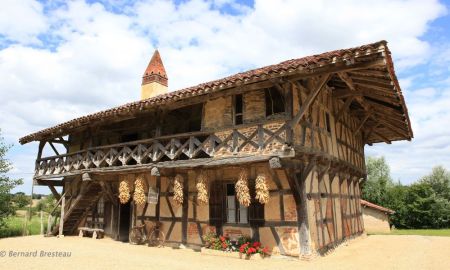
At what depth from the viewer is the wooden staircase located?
1460cm

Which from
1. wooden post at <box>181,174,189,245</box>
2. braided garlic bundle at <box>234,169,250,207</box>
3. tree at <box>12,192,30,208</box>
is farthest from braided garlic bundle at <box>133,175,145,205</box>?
tree at <box>12,192,30,208</box>

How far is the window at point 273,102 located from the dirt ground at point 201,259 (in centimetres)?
414

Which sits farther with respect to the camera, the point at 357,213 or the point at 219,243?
the point at 357,213

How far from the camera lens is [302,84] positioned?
33.1ft

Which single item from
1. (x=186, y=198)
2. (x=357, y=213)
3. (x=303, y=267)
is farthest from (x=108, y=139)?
(x=357, y=213)

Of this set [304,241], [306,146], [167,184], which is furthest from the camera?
[167,184]

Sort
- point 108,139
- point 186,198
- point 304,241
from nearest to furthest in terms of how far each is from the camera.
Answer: point 304,241
point 186,198
point 108,139

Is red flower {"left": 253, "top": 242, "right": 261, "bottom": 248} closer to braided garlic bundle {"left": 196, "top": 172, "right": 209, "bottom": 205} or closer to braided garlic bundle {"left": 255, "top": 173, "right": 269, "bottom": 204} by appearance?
braided garlic bundle {"left": 255, "top": 173, "right": 269, "bottom": 204}

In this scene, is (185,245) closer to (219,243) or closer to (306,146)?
(219,243)

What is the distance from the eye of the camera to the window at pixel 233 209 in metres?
10.2

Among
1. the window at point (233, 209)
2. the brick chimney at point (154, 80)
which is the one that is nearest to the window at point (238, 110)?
the window at point (233, 209)

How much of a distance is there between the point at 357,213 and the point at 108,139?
39.5 feet

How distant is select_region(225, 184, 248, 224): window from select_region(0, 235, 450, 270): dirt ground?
4.33 feet

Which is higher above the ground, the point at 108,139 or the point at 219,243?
the point at 108,139
